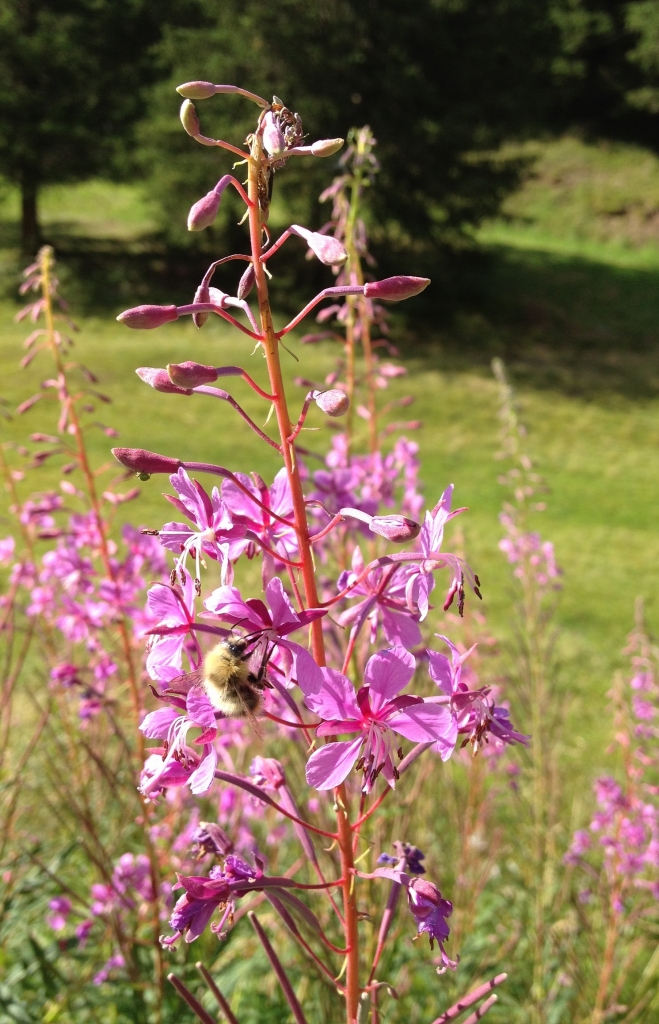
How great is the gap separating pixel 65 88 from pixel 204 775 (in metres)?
17.3

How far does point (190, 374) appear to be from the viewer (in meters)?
1.17

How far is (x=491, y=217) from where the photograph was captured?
15.5 m

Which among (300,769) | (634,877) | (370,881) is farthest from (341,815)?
(634,877)

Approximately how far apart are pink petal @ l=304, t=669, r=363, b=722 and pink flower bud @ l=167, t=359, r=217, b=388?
412 millimetres

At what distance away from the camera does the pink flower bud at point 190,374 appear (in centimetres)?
116

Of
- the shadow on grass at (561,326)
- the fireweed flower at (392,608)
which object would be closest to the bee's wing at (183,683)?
the fireweed flower at (392,608)

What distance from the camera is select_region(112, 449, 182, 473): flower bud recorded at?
1184 mm

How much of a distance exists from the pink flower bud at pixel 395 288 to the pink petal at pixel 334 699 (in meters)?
0.50

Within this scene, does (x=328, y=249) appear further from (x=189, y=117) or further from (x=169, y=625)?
(x=169, y=625)

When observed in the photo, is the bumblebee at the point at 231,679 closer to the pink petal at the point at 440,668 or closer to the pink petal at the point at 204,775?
the pink petal at the point at 204,775

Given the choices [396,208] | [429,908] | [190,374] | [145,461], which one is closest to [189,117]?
[190,374]

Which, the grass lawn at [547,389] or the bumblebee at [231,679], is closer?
the bumblebee at [231,679]

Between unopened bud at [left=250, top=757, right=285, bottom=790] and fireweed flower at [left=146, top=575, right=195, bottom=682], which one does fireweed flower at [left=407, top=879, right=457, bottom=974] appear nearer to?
unopened bud at [left=250, top=757, right=285, bottom=790]

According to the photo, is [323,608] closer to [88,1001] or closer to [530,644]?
[88,1001]
